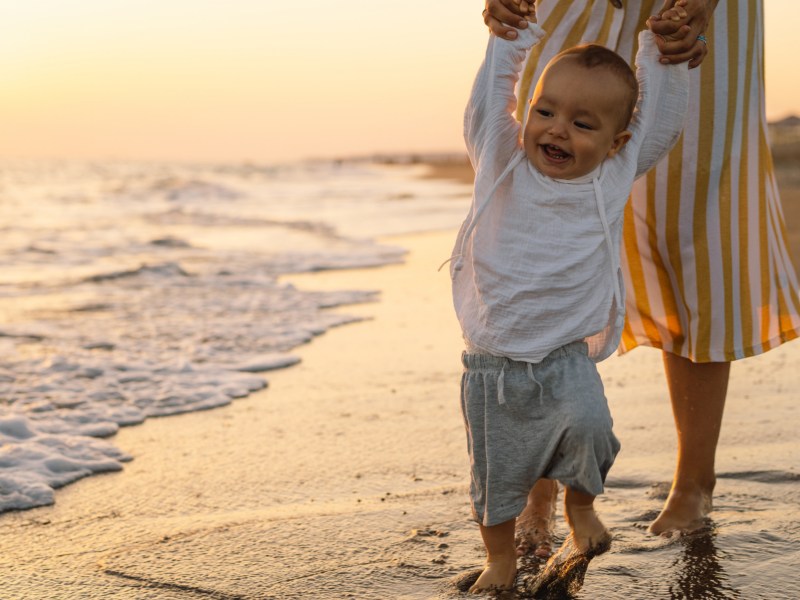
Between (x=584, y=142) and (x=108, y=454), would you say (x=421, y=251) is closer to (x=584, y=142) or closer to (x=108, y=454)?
(x=108, y=454)

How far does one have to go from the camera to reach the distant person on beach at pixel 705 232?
2.46 metres

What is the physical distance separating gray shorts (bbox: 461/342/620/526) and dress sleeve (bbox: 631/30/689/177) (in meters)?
0.48

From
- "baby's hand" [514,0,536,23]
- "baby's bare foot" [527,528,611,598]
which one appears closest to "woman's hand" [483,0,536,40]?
"baby's hand" [514,0,536,23]

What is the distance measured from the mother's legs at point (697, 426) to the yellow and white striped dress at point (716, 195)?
0.07 metres

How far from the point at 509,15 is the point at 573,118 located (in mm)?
274

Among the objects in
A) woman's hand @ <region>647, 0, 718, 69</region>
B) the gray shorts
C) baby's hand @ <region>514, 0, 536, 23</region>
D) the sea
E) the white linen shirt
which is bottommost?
the sea

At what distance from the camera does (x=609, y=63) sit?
1979 mm

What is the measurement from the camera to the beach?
2184 millimetres

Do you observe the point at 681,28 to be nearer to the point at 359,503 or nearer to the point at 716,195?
the point at 716,195

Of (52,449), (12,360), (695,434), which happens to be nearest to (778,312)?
(695,434)

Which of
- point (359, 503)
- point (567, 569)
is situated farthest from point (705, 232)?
point (359, 503)

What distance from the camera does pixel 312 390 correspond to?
4109mm

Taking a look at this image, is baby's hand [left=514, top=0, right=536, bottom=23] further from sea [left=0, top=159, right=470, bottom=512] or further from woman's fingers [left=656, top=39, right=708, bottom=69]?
sea [left=0, top=159, right=470, bottom=512]

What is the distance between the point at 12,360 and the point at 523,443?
3.46 meters
